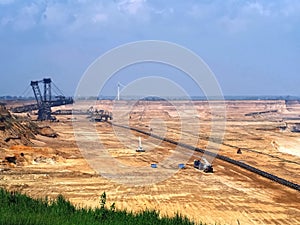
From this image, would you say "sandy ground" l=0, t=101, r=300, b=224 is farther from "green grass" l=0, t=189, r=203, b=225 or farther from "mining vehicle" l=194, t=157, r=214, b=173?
"green grass" l=0, t=189, r=203, b=225

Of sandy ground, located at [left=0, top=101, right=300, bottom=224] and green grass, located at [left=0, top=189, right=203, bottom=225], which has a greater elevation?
green grass, located at [left=0, top=189, right=203, bottom=225]

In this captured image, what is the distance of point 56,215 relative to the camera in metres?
13.7

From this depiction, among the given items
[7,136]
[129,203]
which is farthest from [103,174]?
[7,136]

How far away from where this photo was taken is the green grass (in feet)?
40.3

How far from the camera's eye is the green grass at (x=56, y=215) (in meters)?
12.3

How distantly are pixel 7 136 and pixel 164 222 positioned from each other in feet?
110

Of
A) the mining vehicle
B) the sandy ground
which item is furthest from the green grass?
the mining vehicle

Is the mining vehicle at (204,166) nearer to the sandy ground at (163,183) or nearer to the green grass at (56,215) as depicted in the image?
the sandy ground at (163,183)

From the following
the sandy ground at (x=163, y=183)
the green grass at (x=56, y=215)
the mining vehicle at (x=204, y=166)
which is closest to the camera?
the green grass at (x=56, y=215)

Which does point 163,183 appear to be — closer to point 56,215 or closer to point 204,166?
point 204,166

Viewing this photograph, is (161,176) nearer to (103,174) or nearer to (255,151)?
(103,174)

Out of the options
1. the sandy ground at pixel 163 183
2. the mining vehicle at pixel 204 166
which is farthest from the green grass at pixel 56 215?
the mining vehicle at pixel 204 166

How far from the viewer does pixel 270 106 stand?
582 ft

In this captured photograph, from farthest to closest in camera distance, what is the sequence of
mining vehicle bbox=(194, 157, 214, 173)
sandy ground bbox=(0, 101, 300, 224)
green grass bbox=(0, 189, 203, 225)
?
mining vehicle bbox=(194, 157, 214, 173), sandy ground bbox=(0, 101, 300, 224), green grass bbox=(0, 189, 203, 225)
